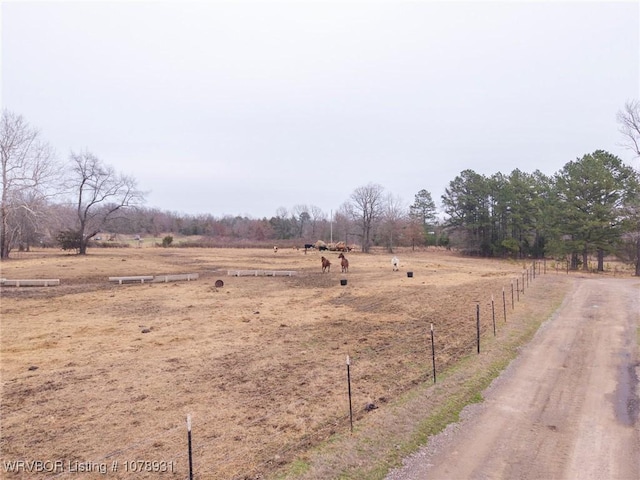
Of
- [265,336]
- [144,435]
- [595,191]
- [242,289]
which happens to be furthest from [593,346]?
[595,191]

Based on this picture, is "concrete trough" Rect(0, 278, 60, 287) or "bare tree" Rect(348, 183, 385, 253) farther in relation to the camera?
"bare tree" Rect(348, 183, 385, 253)

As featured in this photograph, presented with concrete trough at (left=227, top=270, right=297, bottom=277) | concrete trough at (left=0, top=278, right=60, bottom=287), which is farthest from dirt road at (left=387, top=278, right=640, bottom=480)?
concrete trough at (left=0, top=278, right=60, bottom=287)

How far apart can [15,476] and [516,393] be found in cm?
878

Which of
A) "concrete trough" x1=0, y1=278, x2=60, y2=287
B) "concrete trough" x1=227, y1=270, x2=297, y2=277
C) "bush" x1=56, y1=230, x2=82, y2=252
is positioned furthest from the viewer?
"bush" x1=56, y1=230, x2=82, y2=252

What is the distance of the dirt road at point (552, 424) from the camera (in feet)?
17.3

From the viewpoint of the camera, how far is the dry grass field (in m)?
5.82

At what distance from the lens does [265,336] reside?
12211 millimetres

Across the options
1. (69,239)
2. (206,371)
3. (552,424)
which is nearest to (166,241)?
(69,239)

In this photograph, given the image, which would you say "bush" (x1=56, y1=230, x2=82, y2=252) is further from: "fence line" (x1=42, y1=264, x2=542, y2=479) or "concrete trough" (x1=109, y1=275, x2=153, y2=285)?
"fence line" (x1=42, y1=264, x2=542, y2=479)

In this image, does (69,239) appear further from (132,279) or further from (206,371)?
(206,371)

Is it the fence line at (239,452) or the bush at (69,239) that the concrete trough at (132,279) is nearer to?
the fence line at (239,452)

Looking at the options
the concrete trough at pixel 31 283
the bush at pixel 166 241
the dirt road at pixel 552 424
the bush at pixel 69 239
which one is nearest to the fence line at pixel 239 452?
the dirt road at pixel 552 424

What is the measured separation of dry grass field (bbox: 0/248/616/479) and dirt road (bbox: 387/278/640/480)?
1442mm

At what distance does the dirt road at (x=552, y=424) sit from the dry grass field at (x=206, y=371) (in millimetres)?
1442
